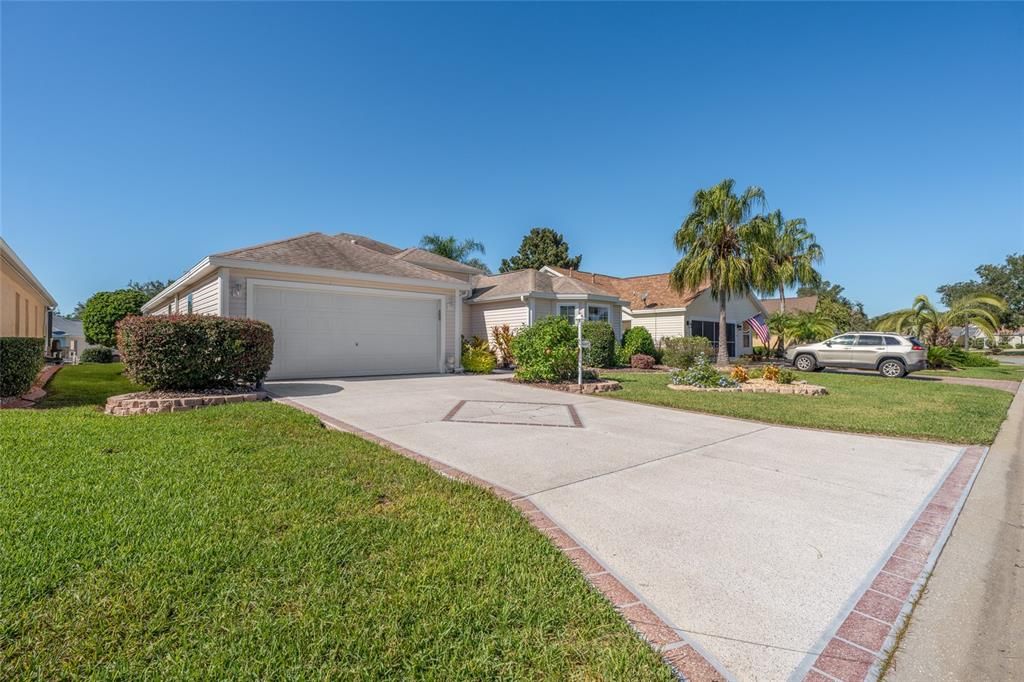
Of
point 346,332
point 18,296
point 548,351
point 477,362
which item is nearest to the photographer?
point 548,351

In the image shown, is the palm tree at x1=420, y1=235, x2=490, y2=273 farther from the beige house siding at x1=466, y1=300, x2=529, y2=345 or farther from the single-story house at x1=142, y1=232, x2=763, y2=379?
the single-story house at x1=142, y1=232, x2=763, y2=379

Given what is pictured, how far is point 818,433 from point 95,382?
14390 millimetres

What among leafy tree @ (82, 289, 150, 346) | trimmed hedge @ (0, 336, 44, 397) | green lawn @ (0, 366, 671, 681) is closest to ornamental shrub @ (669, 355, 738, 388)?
green lawn @ (0, 366, 671, 681)

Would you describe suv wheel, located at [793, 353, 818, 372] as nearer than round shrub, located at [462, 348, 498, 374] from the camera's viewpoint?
No

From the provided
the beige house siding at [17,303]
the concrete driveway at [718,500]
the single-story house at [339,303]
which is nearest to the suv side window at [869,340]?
the single-story house at [339,303]

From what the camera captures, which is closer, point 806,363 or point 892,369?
point 892,369

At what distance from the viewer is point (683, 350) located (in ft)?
58.8

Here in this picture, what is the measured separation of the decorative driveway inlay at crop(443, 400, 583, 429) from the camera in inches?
263

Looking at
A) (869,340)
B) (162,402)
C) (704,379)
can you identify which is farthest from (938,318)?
(162,402)

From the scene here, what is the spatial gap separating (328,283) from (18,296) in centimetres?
1162

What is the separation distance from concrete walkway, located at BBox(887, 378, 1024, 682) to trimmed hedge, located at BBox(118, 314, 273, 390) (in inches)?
354

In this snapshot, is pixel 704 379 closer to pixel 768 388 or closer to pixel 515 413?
pixel 768 388

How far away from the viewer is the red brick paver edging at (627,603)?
1792 mm

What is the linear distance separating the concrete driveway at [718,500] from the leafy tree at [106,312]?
980 inches
